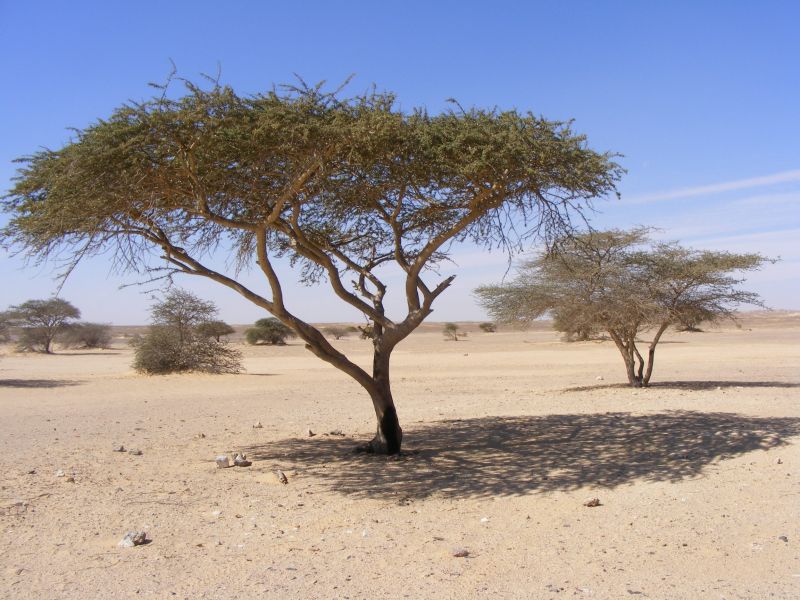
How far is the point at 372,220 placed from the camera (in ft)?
40.1

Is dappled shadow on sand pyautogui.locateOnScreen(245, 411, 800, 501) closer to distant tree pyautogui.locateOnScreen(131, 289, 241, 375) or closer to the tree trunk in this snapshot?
the tree trunk

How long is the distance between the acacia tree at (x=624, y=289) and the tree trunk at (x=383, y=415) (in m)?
9.77

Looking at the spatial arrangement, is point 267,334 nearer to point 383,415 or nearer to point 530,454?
point 383,415

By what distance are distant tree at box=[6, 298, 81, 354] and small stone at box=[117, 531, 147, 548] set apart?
51442 mm

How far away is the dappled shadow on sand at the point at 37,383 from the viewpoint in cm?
2464

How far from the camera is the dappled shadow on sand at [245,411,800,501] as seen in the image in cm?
879

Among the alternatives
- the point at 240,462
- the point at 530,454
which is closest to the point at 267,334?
the point at 240,462

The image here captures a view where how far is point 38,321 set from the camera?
53.8 meters

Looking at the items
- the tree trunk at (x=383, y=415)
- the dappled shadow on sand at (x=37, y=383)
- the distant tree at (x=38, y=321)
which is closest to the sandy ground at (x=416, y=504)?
the tree trunk at (x=383, y=415)

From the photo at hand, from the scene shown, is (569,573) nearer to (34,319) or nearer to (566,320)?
(566,320)

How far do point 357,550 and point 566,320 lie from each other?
15.9 metres

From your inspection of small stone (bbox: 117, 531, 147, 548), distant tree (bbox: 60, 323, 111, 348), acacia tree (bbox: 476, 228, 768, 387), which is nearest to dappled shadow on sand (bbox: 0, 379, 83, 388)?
acacia tree (bbox: 476, 228, 768, 387)

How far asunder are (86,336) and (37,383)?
1467 inches

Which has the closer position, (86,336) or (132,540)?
(132,540)
